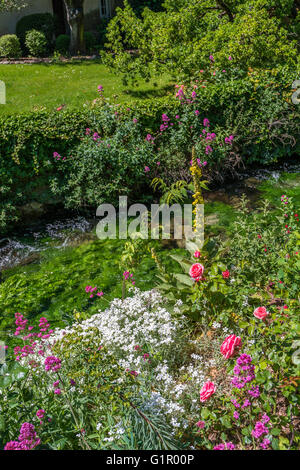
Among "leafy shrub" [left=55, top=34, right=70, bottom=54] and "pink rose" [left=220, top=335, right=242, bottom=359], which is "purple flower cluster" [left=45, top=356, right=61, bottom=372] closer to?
"pink rose" [left=220, top=335, right=242, bottom=359]

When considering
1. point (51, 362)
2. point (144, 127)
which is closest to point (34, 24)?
point (144, 127)

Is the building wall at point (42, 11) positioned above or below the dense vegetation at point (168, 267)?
above

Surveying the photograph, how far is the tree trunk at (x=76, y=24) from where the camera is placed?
46.7 ft

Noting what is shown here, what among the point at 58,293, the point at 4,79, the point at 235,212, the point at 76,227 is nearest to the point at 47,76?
the point at 4,79

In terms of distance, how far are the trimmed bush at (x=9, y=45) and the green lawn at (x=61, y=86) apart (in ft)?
3.17

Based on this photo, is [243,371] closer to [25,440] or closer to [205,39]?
[25,440]

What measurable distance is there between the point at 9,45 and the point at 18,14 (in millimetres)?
2402

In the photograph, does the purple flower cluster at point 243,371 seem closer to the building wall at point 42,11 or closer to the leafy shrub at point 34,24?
the leafy shrub at point 34,24

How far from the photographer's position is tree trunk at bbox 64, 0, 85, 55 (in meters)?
14.2

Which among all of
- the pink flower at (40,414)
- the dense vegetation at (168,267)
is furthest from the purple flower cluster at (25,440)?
the pink flower at (40,414)

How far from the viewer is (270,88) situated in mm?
8766

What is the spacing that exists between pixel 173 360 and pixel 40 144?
5.07 meters

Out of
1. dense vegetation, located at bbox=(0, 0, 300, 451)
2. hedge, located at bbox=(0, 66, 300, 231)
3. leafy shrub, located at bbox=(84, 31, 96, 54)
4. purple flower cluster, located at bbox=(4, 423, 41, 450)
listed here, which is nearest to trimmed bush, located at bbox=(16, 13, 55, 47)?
leafy shrub, located at bbox=(84, 31, 96, 54)
